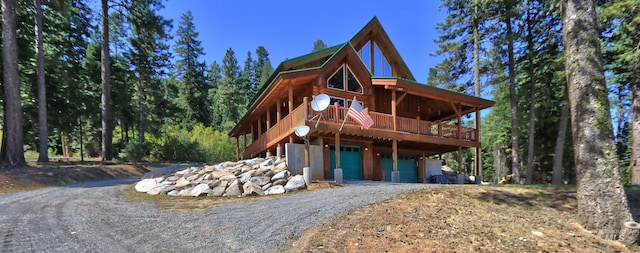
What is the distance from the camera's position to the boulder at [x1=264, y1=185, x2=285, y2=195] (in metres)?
11.0

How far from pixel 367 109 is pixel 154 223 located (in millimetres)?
10211

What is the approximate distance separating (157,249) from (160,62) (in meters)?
30.8

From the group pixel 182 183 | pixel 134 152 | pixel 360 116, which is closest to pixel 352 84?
pixel 360 116

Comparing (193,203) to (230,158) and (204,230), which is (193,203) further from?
(230,158)

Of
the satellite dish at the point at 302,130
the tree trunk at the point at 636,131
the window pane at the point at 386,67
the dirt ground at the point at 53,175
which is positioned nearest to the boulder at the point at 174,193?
the satellite dish at the point at 302,130

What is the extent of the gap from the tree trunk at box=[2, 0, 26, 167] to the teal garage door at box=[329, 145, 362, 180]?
45.7 feet

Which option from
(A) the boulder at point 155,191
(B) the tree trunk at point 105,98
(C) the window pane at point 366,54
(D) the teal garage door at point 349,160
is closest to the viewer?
(A) the boulder at point 155,191

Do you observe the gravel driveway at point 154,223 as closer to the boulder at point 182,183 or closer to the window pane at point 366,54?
the boulder at point 182,183

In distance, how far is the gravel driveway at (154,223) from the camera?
5258 mm

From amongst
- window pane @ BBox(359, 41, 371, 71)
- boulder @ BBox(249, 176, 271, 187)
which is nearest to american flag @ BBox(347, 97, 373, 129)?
boulder @ BBox(249, 176, 271, 187)

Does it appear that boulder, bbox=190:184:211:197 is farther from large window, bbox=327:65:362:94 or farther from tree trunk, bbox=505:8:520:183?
tree trunk, bbox=505:8:520:183

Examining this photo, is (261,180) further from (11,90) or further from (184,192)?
(11,90)

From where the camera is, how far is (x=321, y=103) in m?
12.7

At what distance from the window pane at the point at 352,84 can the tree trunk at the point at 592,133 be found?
10144mm
